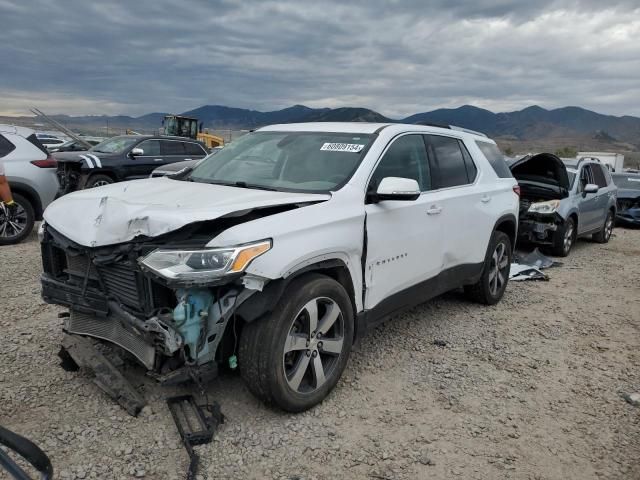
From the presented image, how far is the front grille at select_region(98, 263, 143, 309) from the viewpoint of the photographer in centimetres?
287

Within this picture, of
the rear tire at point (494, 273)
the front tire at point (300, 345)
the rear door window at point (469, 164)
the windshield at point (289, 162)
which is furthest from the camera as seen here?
the rear tire at point (494, 273)

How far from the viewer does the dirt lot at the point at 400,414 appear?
283 cm

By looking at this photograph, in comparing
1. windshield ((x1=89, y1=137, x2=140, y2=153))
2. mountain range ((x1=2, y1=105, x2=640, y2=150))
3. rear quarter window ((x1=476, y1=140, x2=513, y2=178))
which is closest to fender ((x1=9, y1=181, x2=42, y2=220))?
windshield ((x1=89, y1=137, x2=140, y2=153))

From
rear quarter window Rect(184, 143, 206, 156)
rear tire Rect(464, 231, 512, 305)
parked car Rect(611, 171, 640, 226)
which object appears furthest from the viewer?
rear quarter window Rect(184, 143, 206, 156)

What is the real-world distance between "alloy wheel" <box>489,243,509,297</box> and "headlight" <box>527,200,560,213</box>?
3293 millimetres

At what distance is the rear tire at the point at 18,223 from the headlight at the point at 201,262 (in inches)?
248

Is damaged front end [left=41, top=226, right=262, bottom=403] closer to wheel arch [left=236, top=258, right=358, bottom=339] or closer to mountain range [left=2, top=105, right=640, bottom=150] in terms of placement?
wheel arch [left=236, top=258, right=358, bottom=339]

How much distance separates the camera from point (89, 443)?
9.45ft

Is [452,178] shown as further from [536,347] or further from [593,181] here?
[593,181]

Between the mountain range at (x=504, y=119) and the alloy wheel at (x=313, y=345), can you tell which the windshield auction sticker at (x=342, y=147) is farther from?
the mountain range at (x=504, y=119)

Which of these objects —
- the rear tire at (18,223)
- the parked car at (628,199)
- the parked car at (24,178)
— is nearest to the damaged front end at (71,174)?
the parked car at (24,178)

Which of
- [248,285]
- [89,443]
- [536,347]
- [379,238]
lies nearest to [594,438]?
[536,347]

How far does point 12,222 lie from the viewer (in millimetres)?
7875

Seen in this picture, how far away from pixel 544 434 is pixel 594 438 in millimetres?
306
